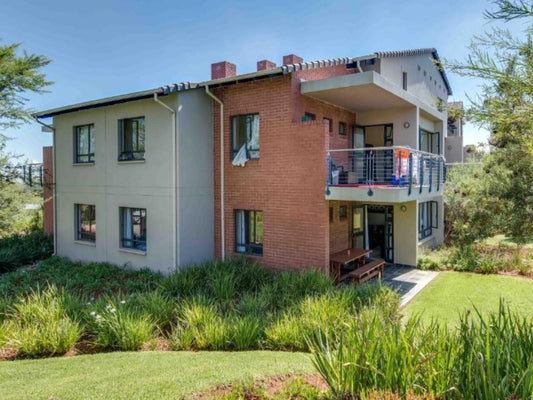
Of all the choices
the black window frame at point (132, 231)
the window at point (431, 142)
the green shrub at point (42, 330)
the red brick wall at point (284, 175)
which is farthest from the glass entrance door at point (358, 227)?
the green shrub at point (42, 330)

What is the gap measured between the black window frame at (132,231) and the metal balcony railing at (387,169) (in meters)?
7.22

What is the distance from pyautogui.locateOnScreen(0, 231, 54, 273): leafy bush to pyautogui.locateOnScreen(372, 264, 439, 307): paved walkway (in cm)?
1533

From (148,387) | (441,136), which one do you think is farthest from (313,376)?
(441,136)

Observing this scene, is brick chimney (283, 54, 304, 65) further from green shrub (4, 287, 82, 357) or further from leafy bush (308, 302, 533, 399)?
leafy bush (308, 302, 533, 399)

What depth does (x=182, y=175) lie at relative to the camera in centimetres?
1293

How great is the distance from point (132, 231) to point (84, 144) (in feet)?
15.9

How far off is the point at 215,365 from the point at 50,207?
1694cm

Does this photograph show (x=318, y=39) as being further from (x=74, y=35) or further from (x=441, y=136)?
(x=74, y=35)

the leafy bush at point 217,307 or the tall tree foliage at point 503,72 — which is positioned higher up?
the tall tree foliage at point 503,72

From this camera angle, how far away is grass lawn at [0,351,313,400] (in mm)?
5293

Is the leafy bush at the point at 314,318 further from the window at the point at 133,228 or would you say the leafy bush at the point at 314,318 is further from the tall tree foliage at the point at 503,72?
the window at the point at 133,228

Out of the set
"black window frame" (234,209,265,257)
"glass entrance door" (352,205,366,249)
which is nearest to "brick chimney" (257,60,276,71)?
"black window frame" (234,209,265,257)

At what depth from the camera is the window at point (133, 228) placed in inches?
560

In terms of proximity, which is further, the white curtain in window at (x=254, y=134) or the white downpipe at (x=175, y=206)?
the white curtain in window at (x=254, y=134)
